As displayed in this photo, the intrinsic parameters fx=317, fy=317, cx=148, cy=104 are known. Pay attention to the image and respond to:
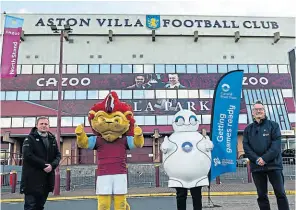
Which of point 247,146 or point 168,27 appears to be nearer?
point 247,146

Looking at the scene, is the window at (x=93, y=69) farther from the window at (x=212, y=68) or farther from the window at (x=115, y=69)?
the window at (x=212, y=68)

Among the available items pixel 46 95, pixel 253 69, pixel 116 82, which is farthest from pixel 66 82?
pixel 253 69

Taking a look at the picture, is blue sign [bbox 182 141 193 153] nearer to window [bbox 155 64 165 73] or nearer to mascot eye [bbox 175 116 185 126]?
A: mascot eye [bbox 175 116 185 126]

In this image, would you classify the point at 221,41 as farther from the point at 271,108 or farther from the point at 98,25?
the point at 98,25

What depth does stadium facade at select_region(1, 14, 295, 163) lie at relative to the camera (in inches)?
1131

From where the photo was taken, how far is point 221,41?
3203cm

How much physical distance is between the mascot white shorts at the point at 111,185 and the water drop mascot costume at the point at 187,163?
781mm

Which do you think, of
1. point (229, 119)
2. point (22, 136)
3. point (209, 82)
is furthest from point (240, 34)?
point (229, 119)

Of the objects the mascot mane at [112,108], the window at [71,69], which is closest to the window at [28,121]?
the window at [71,69]

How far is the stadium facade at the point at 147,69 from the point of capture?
28734mm

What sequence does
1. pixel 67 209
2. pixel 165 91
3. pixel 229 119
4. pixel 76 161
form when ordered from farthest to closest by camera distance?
pixel 165 91 < pixel 76 161 < pixel 67 209 < pixel 229 119

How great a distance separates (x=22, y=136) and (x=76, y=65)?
8.11 metres

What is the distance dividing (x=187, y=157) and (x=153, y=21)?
28376mm

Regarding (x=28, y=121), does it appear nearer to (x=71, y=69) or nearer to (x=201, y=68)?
(x=71, y=69)
